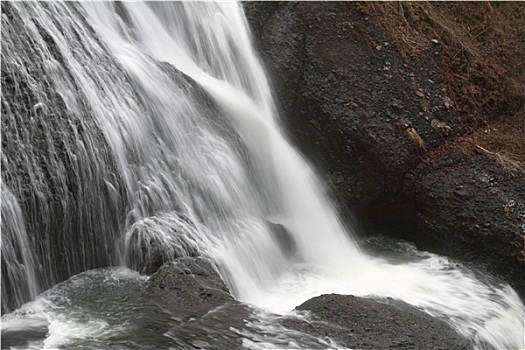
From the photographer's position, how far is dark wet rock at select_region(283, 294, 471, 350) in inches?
170

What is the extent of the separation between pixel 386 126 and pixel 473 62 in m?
1.70

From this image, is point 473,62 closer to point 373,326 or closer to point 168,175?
point 168,175

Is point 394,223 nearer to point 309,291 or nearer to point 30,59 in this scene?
point 309,291

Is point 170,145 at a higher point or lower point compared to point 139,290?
higher

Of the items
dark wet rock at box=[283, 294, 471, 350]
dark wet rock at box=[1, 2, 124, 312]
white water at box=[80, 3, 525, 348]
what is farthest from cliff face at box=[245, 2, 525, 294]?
dark wet rock at box=[1, 2, 124, 312]

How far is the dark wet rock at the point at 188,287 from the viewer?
441 cm

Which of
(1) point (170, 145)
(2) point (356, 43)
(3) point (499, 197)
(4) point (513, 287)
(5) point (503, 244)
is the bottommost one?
(4) point (513, 287)

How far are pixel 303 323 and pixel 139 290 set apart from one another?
4.10 feet

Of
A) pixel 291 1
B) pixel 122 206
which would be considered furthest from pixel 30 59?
pixel 291 1

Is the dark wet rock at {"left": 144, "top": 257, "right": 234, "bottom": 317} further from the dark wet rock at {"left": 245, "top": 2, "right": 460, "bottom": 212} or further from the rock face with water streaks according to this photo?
the dark wet rock at {"left": 245, "top": 2, "right": 460, "bottom": 212}

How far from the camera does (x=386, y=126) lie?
24.6 feet

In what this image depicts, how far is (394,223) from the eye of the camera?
757 centimetres

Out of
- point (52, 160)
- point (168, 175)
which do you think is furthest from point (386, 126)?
point (52, 160)

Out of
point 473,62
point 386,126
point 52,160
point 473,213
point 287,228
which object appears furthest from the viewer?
point 473,62
